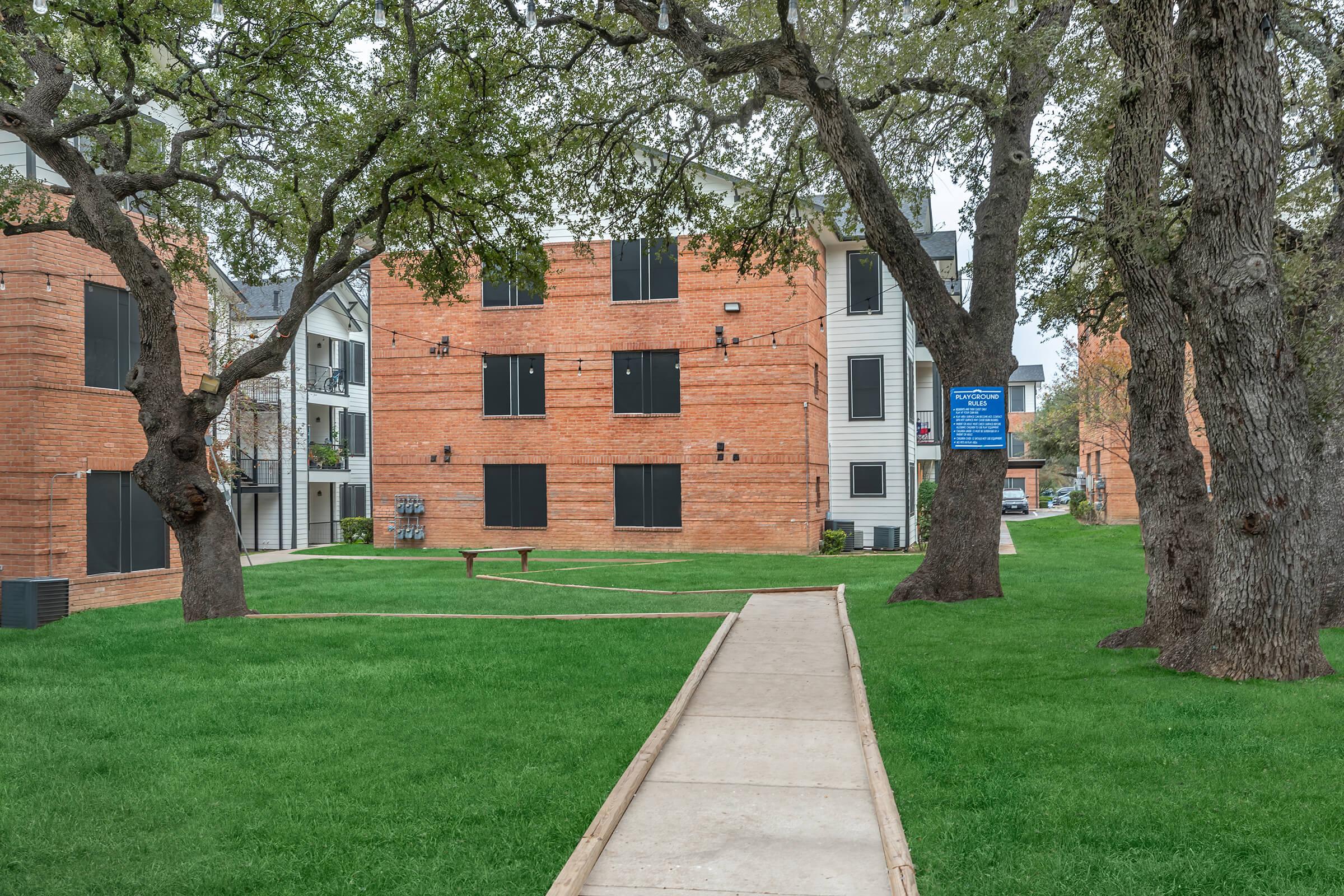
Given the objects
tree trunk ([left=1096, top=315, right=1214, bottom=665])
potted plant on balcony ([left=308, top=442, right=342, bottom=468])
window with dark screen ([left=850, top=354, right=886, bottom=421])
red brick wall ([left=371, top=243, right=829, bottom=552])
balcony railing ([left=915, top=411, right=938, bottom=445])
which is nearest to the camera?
tree trunk ([left=1096, top=315, right=1214, bottom=665])

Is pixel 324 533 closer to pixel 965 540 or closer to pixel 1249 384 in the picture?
pixel 965 540

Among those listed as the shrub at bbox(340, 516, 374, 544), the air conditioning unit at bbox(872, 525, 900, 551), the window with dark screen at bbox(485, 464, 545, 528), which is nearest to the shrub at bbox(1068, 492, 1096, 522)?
the air conditioning unit at bbox(872, 525, 900, 551)

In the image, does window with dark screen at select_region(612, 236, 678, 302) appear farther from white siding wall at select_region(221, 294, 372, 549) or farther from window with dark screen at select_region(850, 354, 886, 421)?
white siding wall at select_region(221, 294, 372, 549)

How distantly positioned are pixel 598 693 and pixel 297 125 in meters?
10.1

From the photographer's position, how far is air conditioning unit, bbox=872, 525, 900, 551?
3044cm

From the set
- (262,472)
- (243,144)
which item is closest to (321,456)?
(262,472)

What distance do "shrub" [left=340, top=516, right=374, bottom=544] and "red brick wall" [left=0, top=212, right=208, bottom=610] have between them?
16375 millimetres

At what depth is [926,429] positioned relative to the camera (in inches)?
1480

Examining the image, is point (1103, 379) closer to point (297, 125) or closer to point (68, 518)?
point (297, 125)

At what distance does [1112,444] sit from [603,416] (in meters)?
22.7

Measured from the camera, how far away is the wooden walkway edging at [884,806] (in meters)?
4.35

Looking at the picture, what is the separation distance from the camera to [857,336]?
101 feet

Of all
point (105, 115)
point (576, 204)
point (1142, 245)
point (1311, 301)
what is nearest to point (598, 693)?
point (1142, 245)

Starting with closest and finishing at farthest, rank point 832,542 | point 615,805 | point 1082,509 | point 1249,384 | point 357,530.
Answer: point 615,805
point 1249,384
point 832,542
point 357,530
point 1082,509
